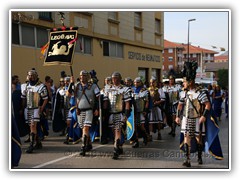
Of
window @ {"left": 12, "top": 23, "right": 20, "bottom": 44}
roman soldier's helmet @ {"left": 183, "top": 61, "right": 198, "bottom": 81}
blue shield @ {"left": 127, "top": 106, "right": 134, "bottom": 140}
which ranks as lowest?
blue shield @ {"left": 127, "top": 106, "right": 134, "bottom": 140}

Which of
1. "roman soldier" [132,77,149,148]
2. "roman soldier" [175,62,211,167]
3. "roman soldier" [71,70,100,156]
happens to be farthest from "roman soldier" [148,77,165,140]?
"roman soldier" [175,62,211,167]

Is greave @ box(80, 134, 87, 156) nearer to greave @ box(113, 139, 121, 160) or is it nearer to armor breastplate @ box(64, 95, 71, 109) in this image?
greave @ box(113, 139, 121, 160)

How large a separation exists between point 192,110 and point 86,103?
2.61 metres

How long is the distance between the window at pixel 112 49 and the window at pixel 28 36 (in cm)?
498

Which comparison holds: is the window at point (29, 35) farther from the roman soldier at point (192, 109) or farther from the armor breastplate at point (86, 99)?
the roman soldier at point (192, 109)

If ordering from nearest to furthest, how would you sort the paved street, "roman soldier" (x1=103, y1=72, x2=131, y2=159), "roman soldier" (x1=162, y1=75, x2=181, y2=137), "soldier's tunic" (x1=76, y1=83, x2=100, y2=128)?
the paved street, "roman soldier" (x1=103, y1=72, x2=131, y2=159), "soldier's tunic" (x1=76, y1=83, x2=100, y2=128), "roman soldier" (x1=162, y1=75, x2=181, y2=137)

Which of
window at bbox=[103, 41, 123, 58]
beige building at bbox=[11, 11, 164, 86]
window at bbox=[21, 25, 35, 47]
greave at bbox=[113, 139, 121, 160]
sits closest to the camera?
greave at bbox=[113, 139, 121, 160]

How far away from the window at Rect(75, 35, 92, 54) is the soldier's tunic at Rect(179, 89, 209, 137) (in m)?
10.9

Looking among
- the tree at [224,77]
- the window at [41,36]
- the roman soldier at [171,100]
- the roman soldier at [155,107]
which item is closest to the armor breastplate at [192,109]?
the tree at [224,77]

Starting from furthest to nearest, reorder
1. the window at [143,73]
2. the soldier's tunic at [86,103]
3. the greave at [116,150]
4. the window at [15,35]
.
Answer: the window at [143,73] → the window at [15,35] → the soldier's tunic at [86,103] → the greave at [116,150]

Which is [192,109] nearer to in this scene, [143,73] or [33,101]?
[33,101]

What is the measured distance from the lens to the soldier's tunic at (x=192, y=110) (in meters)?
7.14

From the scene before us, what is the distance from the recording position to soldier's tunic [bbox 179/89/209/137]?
714 centimetres
